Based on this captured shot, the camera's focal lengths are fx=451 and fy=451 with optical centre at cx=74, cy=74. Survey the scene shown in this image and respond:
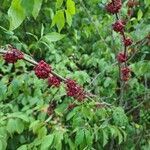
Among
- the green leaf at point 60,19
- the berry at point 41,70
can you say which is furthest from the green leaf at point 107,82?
the green leaf at point 60,19

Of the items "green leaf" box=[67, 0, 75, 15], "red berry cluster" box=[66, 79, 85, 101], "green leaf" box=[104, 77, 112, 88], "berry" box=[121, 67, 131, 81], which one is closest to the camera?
"green leaf" box=[67, 0, 75, 15]

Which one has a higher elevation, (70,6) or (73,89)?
(70,6)

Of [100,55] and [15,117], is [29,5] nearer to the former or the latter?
[15,117]

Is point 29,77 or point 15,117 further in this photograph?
point 29,77

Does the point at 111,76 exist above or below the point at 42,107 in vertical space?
above

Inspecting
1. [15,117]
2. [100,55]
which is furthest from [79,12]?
Answer: [15,117]

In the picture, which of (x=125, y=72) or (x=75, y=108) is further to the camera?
(x=125, y=72)

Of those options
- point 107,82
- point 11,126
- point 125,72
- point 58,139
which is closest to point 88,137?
point 58,139

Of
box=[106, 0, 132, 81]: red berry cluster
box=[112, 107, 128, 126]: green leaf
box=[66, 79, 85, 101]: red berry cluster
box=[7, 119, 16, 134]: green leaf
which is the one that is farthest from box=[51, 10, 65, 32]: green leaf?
box=[112, 107, 128, 126]: green leaf

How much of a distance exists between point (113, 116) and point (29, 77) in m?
0.58

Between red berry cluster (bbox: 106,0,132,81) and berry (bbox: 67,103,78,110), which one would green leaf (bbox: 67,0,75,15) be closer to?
red berry cluster (bbox: 106,0,132,81)

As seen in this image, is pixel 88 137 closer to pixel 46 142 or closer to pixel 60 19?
pixel 46 142

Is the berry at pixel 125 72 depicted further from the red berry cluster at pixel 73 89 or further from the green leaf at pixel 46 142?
the green leaf at pixel 46 142

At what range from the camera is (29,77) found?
277 cm
